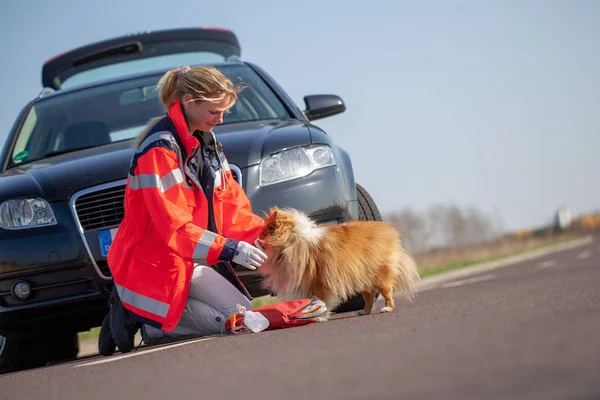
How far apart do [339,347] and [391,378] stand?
0.85 meters

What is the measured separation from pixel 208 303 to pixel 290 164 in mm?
→ 1033

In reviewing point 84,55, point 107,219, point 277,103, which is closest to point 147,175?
point 107,219

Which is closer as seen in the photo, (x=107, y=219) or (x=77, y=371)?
(x=77, y=371)

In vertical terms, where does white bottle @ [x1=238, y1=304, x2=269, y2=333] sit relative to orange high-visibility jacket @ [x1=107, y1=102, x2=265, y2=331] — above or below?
below

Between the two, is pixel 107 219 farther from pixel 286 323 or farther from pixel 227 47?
pixel 227 47

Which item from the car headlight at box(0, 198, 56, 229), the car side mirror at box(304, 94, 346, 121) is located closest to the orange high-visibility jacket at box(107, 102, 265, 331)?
the car headlight at box(0, 198, 56, 229)

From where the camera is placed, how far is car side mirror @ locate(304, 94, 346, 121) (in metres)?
7.41

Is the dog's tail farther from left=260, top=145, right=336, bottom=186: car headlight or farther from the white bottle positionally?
the white bottle

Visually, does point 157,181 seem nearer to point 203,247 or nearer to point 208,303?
point 203,247

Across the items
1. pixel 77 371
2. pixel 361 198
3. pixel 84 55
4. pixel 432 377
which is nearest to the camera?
pixel 432 377

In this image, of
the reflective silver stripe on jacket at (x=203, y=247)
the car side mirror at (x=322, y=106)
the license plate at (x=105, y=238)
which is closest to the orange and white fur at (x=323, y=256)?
the reflective silver stripe on jacket at (x=203, y=247)

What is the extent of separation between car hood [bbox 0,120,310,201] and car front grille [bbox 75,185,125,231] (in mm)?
72

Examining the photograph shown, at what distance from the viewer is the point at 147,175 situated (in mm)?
5152

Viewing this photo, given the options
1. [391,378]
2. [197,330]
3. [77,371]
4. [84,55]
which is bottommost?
[197,330]
